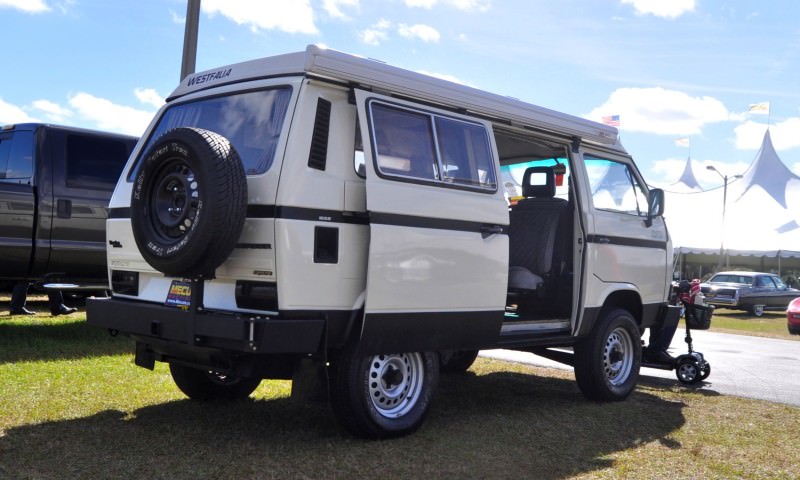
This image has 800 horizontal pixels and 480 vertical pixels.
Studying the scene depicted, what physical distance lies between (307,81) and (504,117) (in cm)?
195

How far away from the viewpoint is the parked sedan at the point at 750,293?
24891 millimetres

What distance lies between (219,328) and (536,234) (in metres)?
3.76

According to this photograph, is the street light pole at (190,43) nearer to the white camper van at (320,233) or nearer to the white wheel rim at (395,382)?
the white camper van at (320,233)

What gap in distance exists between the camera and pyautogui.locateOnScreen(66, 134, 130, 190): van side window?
888 centimetres

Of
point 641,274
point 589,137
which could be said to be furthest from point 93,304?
point 641,274

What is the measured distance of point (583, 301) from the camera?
6902mm

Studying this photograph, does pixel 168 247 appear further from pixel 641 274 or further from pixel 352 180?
pixel 641 274

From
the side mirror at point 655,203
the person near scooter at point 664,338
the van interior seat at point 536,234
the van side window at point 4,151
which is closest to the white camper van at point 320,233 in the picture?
the van interior seat at point 536,234

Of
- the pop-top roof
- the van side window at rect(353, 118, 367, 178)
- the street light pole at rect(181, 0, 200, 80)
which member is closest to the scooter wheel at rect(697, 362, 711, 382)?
the pop-top roof

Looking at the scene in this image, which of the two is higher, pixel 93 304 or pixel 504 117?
pixel 504 117

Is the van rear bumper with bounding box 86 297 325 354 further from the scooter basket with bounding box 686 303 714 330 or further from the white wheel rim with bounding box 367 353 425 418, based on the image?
the scooter basket with bounding box 686 303 714 330

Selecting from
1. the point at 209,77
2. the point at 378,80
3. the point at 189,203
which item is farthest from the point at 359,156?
the point at 209,77

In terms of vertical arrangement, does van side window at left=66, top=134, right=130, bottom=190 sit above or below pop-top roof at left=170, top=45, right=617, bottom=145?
below

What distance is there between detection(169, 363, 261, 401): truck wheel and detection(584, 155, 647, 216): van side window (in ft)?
11.9
